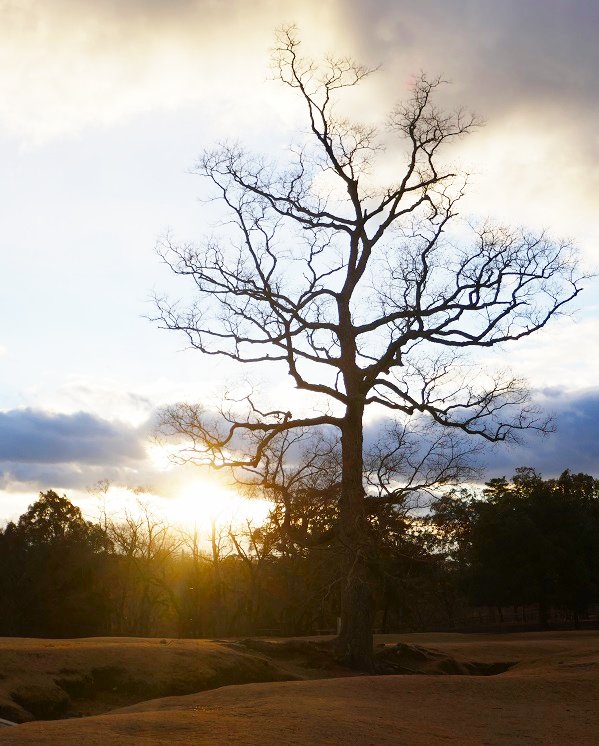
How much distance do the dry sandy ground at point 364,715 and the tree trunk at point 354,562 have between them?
18.2 feet

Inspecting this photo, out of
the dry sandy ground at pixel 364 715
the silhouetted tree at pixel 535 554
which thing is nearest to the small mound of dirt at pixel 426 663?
the dry sandy ground at pixel 364 715

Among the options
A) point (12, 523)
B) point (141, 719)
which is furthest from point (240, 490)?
point (12, 523)

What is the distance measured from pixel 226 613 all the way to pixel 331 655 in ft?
101

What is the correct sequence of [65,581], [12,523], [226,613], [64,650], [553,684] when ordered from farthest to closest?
1. [226,613]
2. [12,523]
3. [65,581]
4. [64,650]
5. [553,684]

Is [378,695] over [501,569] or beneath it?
beneath

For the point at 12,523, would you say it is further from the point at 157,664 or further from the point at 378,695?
the point at 378,695

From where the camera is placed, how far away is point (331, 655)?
20.9 metres

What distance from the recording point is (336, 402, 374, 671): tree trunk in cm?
2058

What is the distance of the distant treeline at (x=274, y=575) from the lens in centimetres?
4219

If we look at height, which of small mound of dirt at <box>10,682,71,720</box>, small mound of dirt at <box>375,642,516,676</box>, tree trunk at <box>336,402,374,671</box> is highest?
tree trunk at <box>336,402,374,671</box>

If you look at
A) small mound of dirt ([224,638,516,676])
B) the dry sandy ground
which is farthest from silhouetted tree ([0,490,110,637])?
the dry sandy ground

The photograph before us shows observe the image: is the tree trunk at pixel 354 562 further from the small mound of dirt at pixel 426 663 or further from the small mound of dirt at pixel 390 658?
the small mound of dirt at pixel 426 663

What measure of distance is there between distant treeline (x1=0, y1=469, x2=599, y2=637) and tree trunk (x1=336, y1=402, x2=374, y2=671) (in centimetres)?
1528

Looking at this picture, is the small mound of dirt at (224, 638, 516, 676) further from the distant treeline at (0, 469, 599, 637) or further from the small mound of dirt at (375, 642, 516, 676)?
the distant treeline at (0, 469, 599, 637)
